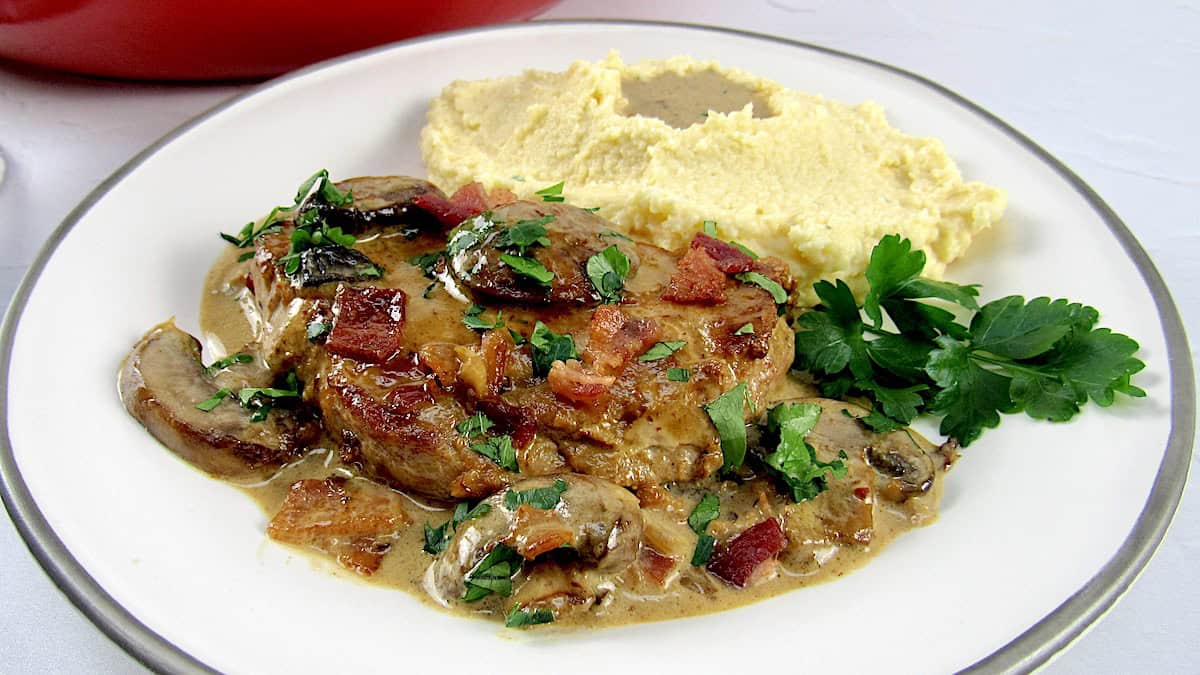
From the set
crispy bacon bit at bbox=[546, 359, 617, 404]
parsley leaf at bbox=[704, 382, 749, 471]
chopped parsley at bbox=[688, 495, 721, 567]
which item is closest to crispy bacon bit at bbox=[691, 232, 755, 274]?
parsley leaf at bbox=[704, 382, 749, 471]

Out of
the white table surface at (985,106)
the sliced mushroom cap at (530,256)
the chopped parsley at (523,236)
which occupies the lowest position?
the white table surface at (985,106)

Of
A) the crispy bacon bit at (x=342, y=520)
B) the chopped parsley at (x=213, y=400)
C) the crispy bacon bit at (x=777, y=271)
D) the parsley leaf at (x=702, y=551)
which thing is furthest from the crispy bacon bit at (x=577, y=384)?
the chopped parsley at (x=213, y=400)

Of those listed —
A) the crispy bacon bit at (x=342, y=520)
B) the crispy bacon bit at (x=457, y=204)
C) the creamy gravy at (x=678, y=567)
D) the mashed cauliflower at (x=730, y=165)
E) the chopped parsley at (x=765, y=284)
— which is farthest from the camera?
the mashed cauliflower at (x=730, y=165)

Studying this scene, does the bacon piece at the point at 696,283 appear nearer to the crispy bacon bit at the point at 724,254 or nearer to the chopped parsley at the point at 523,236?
the crispy bacon bit at the point at 724,254

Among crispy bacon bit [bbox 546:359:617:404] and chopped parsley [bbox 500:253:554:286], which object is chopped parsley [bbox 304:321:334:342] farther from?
crispy bacon bit [bbox 546:359:617:404]

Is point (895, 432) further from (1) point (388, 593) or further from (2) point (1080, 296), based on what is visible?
(1) point (388, 593)

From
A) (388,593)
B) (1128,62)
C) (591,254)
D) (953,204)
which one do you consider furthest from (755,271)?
(1128,62)
